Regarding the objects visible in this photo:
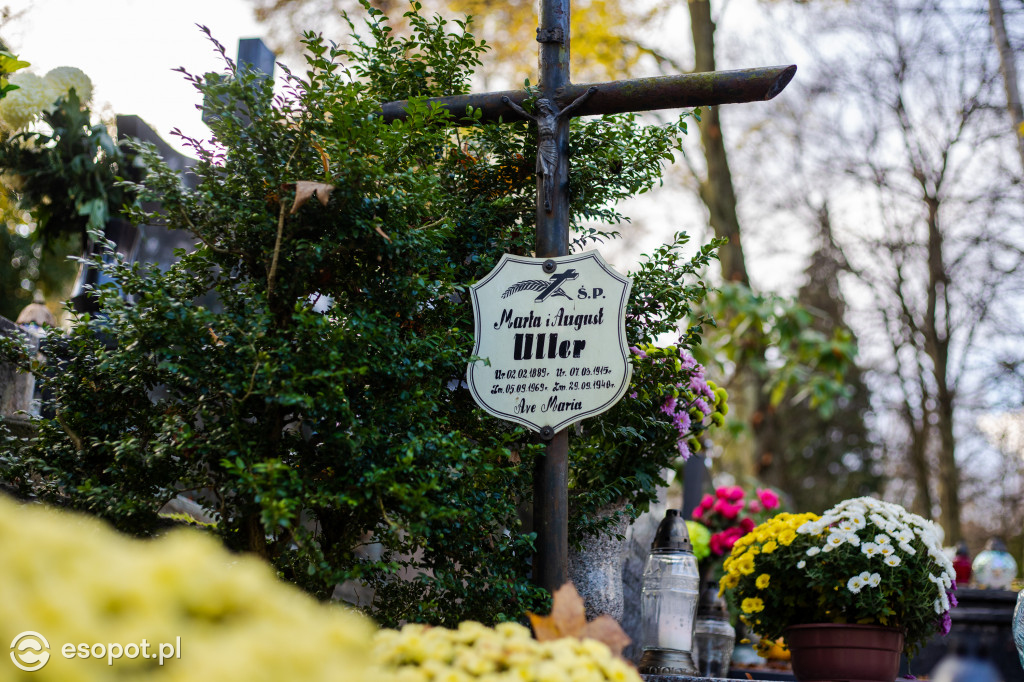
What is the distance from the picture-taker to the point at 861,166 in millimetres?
12430

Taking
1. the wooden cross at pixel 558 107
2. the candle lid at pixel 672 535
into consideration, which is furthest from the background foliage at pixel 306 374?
the candle lid at pixel 672 535

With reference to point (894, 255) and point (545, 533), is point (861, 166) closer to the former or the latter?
point (894, 255)

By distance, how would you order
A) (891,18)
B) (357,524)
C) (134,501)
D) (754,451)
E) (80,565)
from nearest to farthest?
(80,565) → (134,501) → (357,524) → (754,451) → (891,18)

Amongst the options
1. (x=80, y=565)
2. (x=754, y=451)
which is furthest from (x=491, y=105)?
(x=754, y=451)

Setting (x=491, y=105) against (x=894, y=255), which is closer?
(x=491, y=105)

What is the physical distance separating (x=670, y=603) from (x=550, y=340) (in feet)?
4.25

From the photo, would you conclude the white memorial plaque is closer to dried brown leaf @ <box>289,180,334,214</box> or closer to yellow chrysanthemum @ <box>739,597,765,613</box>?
dried brown leaf @ <box>289,180,334,214</box>

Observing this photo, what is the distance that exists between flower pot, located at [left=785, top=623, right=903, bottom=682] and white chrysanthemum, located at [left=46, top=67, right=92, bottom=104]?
15.8ft

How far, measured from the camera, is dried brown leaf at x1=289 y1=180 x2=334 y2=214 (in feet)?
Answer: 9.11

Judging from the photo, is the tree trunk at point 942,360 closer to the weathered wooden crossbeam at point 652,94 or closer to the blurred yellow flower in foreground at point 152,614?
the weathered wooden crossbeam at point 652,94

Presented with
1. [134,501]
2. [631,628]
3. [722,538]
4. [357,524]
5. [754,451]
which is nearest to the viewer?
[134,501]

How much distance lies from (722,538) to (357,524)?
3.04 meters

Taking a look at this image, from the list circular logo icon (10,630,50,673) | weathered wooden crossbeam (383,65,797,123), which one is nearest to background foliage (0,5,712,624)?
weathered wooden crossbeam (383,65,797,123)

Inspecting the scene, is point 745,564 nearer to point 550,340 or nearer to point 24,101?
point 550,340
